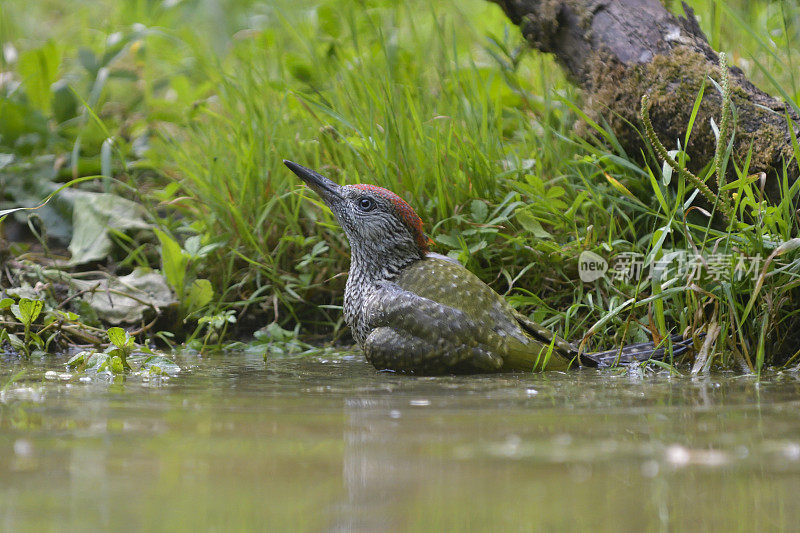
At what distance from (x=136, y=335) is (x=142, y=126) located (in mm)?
2609

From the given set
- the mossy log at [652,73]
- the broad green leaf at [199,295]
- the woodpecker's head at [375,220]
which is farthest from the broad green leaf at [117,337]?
the mossy log at [652,73]

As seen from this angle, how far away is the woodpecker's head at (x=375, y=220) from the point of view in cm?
399

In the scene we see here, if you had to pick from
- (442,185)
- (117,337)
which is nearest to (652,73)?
(442,185)

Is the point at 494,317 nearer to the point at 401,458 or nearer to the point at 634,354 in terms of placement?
the point at 634,354

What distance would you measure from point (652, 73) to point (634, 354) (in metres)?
1.53

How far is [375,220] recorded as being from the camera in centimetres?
402

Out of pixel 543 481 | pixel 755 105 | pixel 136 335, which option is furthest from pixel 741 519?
pixel 136 335

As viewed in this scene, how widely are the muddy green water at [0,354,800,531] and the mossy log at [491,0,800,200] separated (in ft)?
4.57

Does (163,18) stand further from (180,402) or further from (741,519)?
(741,519)

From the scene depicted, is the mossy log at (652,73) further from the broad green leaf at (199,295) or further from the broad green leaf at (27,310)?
the broad green leaf at (27,310)

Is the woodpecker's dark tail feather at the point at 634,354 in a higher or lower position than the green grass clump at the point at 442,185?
lower

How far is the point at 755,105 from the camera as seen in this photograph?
3.78 metres

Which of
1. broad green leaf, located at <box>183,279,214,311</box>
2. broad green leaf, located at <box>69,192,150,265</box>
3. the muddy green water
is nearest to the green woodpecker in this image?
the muddy green water

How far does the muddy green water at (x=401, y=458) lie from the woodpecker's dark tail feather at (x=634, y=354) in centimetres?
47
